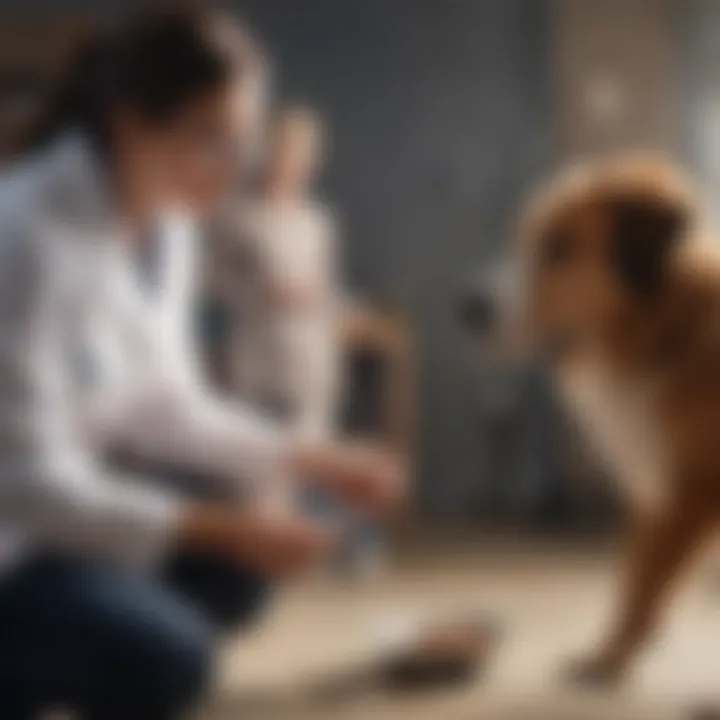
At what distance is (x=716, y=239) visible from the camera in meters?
0.85

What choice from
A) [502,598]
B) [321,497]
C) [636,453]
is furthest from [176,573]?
[636,453]

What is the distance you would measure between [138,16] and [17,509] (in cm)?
32

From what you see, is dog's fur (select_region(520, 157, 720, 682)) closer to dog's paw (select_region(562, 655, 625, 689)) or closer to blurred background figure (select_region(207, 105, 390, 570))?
dog's paw (select_region(562, 655, 625, 689))

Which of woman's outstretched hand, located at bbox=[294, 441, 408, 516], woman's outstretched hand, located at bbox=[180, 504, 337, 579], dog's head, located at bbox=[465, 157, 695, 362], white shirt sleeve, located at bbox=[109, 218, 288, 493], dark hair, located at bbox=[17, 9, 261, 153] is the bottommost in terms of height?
woman's outstretched hand, located at bbox=[180, 504, 337, 579]

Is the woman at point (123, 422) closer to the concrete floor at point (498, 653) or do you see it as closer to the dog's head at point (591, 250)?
the concrete floor at point (498, 653)

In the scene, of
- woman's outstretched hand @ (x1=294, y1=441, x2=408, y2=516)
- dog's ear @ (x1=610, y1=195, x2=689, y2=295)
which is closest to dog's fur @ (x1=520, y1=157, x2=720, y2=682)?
dog's ear @ (x1=610, y1=195, x2=689, y2=295)

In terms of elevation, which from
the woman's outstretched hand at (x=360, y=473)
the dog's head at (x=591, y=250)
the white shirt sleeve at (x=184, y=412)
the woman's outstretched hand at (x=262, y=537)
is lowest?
the woman's outstretched hand at (x=262, y=537)

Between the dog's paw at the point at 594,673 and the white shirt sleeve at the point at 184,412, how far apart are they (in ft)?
0.80

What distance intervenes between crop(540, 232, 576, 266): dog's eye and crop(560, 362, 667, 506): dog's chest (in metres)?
0.08

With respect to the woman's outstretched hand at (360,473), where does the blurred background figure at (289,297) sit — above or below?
above

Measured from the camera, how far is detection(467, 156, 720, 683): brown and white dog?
83 centimetres

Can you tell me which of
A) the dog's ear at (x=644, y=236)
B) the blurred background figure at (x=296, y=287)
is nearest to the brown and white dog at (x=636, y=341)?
the dog's ear at (x=644, y=236)

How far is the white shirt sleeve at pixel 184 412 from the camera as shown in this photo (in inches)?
30.5

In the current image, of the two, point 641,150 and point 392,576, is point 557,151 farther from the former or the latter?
point 392,576
